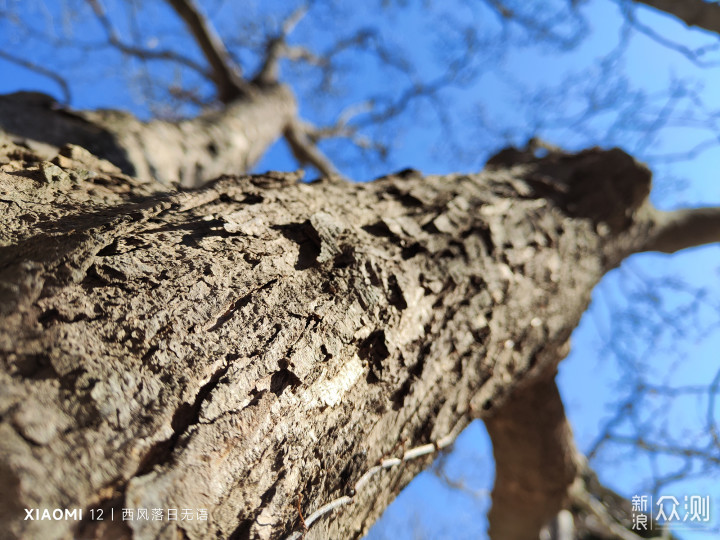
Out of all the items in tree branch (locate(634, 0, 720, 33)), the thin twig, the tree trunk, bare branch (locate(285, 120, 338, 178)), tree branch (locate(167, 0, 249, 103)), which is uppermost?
bare branch (locate(285, 120, 338, 178))

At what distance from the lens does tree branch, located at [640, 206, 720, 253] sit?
7.14 feet

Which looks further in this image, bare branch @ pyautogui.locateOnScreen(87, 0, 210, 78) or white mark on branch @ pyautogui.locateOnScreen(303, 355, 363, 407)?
bare branch @ pyautogui.locateOnScreen(87, 0, 210, 78)

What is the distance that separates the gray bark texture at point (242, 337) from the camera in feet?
1.78

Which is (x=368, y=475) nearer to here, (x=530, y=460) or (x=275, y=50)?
(x=530, y=460)

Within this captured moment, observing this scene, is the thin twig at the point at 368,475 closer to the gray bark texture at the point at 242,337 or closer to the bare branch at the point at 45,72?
the gray bark texture at the point at 242,337

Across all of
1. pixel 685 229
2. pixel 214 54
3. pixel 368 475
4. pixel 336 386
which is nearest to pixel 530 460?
pixel 685 229

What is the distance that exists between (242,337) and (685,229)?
242 cm

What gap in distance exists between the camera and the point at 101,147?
57.8 inches

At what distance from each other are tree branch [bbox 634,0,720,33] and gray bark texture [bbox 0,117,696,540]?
899 mm

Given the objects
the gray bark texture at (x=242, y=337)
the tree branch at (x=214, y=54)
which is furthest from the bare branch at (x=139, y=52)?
the gray bark texture at (x=242, y=337)

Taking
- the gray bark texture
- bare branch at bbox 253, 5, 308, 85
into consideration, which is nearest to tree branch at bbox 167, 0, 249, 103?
bare branch at bbox 253, 5, 308, 85

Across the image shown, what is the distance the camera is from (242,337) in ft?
2.31

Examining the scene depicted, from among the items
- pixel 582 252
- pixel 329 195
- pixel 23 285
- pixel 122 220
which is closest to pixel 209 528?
pixel 23 285

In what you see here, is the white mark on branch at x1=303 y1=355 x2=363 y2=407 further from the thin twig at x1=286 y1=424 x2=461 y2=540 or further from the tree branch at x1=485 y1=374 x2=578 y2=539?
the tree branch at x1=485 y1=374 x2=578 y2=539
